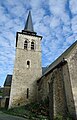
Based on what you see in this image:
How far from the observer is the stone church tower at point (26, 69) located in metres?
16.8

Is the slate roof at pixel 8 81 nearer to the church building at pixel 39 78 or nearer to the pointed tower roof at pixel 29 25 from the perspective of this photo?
the church building at pixel 39 78

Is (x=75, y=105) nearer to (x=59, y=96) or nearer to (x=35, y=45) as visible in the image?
(x=59, y=96)

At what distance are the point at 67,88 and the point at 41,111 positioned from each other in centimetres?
355

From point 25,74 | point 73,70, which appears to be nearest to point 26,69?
point 25,74

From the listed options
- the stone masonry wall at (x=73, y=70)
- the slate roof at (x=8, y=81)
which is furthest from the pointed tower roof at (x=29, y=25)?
the stone masonry wall at (x=73, y=70)

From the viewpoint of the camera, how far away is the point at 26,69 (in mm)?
18656

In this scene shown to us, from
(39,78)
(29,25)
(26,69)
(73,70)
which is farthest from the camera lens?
(29,25)

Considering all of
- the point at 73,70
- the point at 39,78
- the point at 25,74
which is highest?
the point at 25,74

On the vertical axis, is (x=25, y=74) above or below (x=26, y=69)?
below

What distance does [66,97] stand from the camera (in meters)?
11.0

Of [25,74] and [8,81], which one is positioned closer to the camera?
[25,74]

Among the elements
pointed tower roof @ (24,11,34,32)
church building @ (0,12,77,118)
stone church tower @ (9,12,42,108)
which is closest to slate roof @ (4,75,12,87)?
church building @ (0,12,77,118)

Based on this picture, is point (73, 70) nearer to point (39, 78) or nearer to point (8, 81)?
point (39, 78)

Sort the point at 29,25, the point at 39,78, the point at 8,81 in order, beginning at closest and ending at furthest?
the point at 39,78, the point at 8,81, the point at 29,25
